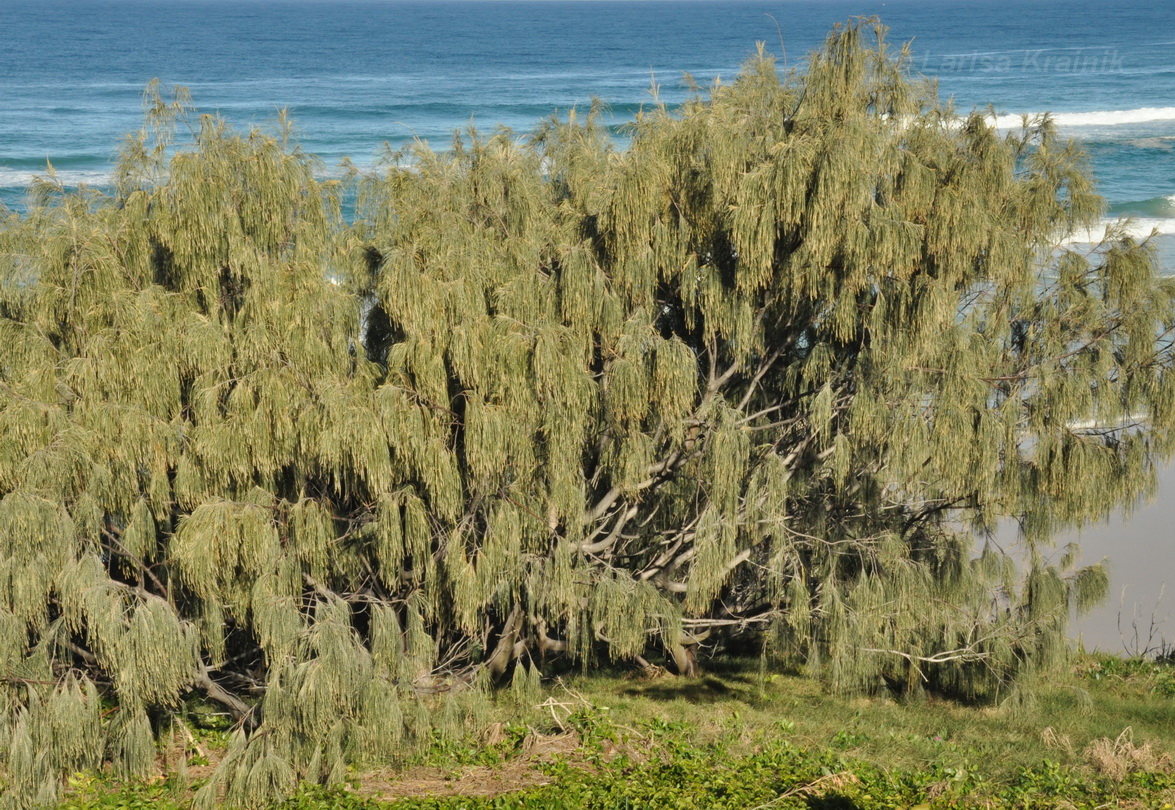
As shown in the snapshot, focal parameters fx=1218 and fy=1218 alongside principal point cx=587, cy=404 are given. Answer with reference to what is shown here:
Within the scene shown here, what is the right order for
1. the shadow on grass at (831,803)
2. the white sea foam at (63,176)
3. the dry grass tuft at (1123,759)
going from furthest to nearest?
the white sea foam at (63,176), the dry grass tuft at (1123,759), the shadow on grass at (831,803)

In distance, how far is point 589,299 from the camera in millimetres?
7145

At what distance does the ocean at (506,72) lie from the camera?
3356cm

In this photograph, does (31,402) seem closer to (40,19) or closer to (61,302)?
(61,302)

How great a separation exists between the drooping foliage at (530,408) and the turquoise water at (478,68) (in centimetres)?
320

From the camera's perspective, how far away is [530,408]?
6773mm

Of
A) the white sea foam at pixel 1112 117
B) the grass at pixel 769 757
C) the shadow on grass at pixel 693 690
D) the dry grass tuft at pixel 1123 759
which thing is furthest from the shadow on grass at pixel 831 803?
the white sea foam at pixel 1112 117

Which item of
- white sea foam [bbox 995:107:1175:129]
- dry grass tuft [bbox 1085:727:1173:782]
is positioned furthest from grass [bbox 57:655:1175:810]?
white sea foam [bbox 995:107:1175:129]

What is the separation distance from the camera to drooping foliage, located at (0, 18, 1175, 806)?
646 cm

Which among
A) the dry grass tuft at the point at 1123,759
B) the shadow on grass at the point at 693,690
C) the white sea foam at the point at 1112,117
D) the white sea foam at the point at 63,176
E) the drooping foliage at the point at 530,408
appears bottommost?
the dry grass tuft at the point at 1123,759

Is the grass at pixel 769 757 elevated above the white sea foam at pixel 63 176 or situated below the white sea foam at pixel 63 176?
below

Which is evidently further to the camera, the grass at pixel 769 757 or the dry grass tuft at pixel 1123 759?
the dry grass tuft at pixel 1123 759

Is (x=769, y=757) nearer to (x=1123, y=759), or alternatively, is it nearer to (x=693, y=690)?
(x=693, y=690)

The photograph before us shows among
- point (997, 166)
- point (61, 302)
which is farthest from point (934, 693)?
point (61, 302)

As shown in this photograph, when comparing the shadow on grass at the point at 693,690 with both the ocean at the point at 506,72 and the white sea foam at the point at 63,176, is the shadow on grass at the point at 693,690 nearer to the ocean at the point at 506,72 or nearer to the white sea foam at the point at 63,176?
the ocean at the point at 506,72
